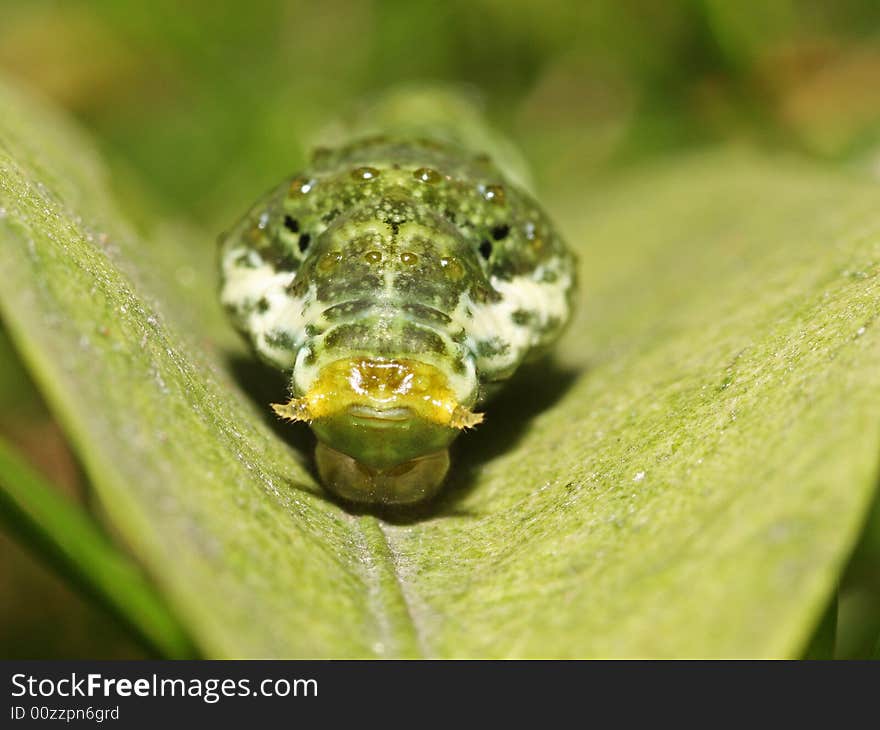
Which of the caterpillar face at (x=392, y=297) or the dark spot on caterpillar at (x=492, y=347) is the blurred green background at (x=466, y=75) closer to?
the caterpillar face at (x=392, y=297)

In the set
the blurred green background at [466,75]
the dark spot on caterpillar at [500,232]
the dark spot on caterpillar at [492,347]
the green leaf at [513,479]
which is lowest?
the green leaf at [513,479]

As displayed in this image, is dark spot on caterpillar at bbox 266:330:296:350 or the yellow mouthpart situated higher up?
dark spot on caterpillar at bbox 266:330:296:350

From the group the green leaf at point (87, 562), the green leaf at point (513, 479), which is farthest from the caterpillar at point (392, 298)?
the green leaf at point (87, 562)

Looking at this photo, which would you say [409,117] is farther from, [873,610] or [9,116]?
[873,610]

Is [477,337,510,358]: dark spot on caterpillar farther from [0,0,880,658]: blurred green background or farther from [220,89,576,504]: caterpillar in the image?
[0,0,880,658]: blurred green background

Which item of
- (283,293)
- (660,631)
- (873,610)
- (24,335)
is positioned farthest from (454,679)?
(873,610)

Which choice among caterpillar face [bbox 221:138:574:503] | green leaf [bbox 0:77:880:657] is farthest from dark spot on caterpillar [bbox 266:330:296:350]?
green leaf [bbox 0:77:880:657]

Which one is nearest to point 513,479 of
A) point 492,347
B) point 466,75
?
point 492,347

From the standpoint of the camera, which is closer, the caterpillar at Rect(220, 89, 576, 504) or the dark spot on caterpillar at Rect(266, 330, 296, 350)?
the caterpillar at Rect(220, 89, 576, 504)
